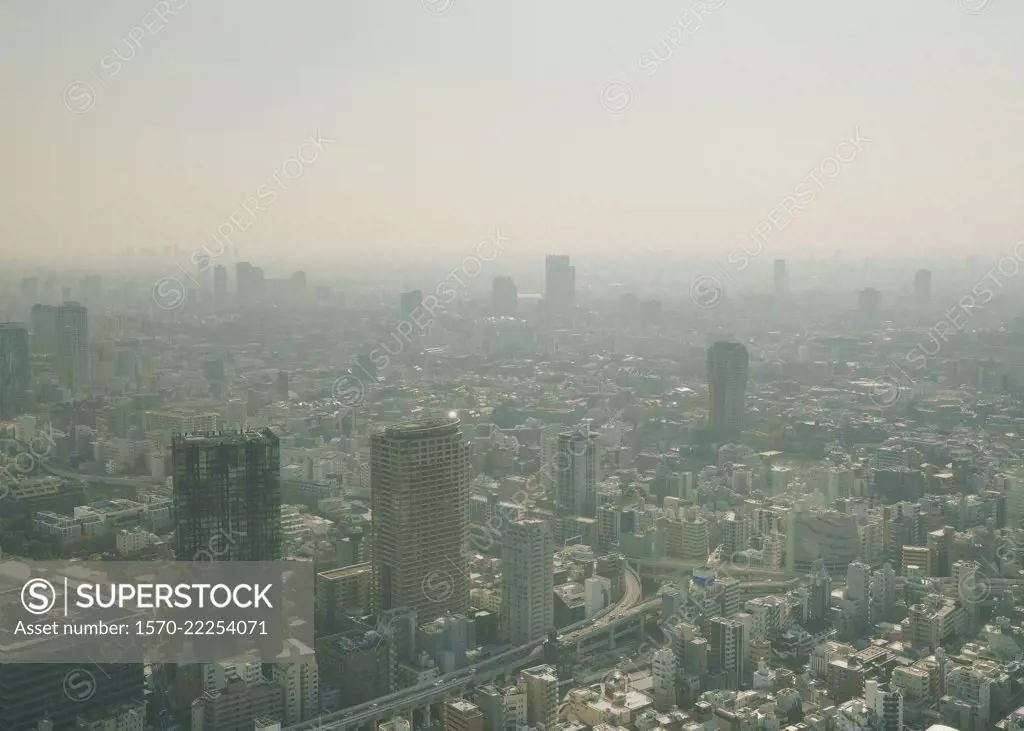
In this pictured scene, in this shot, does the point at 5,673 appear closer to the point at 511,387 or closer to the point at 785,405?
the point at 511,387

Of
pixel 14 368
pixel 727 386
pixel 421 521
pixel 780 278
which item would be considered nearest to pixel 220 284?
pixel 14 368

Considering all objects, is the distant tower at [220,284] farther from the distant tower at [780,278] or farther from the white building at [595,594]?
the distant tower at [780,278]

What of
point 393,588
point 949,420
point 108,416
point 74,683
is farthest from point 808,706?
point 949,420

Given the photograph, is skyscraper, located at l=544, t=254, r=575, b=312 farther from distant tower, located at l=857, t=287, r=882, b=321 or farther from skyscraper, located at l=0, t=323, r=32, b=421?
skyscraper, located at l=0, t=323, r=32, b=421

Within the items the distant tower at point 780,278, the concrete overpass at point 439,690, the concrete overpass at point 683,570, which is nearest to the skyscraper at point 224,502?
the concrete overpass at point 439,690

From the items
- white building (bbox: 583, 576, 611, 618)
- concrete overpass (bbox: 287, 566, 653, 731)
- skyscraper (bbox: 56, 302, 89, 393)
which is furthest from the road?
white building (bbox: 583, 576, 611, 618)

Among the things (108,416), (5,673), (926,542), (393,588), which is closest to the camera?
(5,673)
